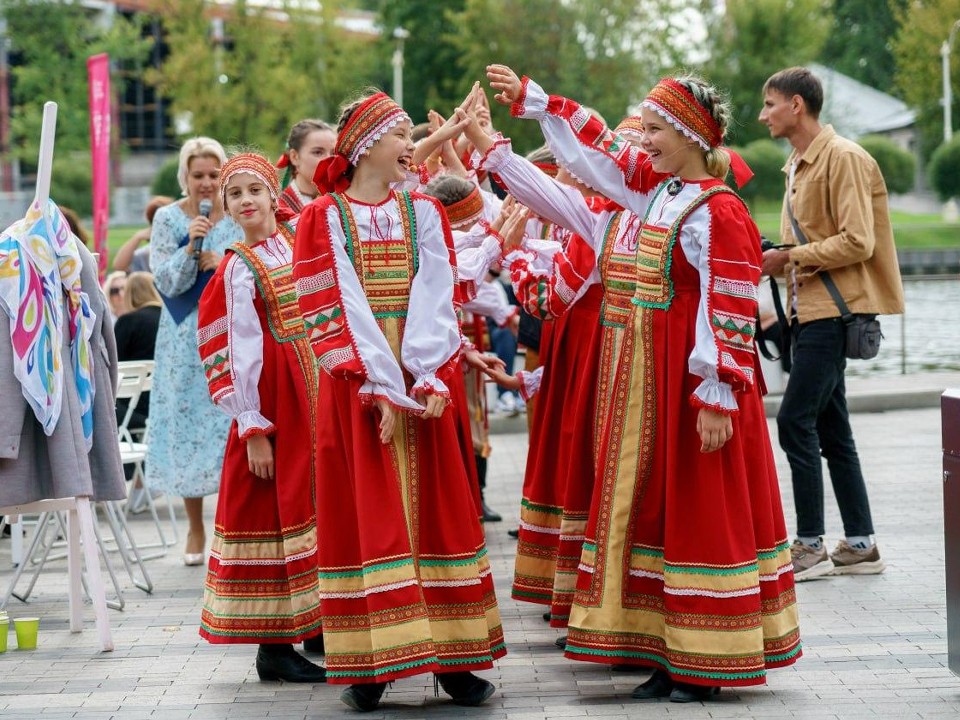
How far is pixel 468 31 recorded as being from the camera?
4684 centimetres

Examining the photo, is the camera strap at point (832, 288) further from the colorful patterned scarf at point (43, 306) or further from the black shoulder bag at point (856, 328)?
the colorful patterned scarf at point (43, 306)

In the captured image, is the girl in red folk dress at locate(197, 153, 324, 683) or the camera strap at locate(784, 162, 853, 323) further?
the camera strap at locate(784, 162, 853, 323)

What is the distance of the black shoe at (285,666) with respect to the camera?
18.0 ft

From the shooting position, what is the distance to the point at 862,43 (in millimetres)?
68562

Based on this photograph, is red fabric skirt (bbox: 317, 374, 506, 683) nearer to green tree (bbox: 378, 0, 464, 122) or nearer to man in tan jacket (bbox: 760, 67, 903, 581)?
man in tan jacket (bbox: 760, 67, 903, 581)

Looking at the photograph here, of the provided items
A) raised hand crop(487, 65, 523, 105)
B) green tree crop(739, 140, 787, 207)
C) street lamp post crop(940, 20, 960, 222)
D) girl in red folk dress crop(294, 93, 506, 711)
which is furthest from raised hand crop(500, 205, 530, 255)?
street lamp post crop(940, 20, 960, 222)

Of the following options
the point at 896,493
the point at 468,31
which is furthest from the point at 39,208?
the point at 468,31

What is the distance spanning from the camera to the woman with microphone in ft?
25.1

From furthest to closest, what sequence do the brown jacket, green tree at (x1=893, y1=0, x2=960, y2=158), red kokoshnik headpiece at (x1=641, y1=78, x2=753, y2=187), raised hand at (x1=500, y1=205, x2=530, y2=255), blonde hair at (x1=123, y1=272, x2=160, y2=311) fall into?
green tree at (x1=893, y1=0, x2=960, y2=158)
blonde hair at (x1=123, y1=272, x2=160, y2=311)
the brown jacket
raised hand at (x1=500, y1=205, x2=530, y2=255)
red kokoshnik headpiece at (x1=641, y1=78, x2=753, y2=187)

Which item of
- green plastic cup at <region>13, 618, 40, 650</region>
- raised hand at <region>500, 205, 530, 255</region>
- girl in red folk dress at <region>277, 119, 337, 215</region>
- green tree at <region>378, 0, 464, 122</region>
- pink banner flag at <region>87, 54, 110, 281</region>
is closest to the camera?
green plastic cup at <region>13, 618, 40, 650</region>

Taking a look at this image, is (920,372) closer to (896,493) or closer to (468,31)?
(896,493)

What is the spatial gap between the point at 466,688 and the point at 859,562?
2.78m

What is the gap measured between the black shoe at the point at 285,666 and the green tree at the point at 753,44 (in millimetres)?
45635

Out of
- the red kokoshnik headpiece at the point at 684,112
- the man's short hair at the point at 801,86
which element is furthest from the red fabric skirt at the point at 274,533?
the man's short hair at the point at 801,86
